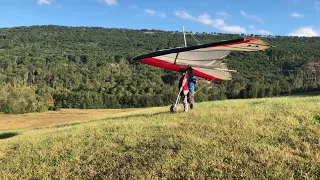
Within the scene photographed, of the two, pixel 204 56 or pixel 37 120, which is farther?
pixel 37 120

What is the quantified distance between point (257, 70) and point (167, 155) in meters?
119

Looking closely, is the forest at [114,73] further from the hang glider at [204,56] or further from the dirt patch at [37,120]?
the hang glider at [204,56]

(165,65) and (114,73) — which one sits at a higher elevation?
(165,65)

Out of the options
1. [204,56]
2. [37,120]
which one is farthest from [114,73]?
[204,56]

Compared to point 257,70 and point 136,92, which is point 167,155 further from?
point 257,70

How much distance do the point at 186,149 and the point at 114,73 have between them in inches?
5431

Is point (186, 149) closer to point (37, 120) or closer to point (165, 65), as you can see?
point (165, 65)

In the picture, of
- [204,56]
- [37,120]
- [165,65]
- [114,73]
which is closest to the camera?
[204,56]

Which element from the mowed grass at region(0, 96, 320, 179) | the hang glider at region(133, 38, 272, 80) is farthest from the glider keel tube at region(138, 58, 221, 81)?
the mowed grass at region(0, 96, 320, 179)

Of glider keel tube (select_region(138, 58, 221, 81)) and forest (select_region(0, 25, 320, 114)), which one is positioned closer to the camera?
glider keel tube (select_region(138, 58, 221, 81))

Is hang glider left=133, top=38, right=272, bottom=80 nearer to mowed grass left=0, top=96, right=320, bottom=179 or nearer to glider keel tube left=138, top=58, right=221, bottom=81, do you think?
glider keel tube left=138, top=58, right=221, bottom=81

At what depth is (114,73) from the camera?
148 m

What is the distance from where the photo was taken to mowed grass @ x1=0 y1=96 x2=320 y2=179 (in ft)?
33.9

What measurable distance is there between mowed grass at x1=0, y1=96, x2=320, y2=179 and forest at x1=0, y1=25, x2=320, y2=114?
7062 centimetres
